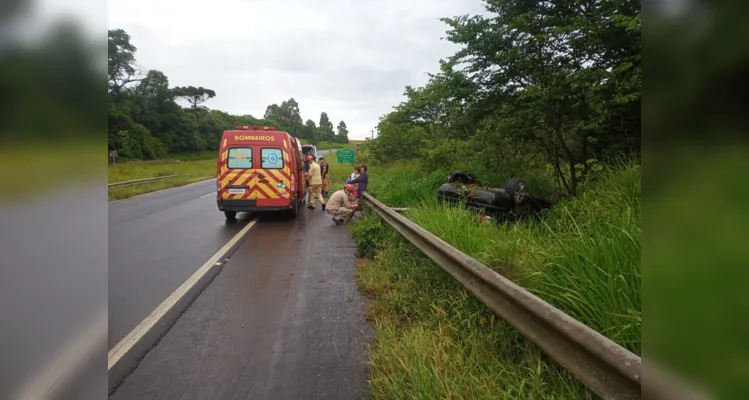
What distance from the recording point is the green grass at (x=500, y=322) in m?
2.28

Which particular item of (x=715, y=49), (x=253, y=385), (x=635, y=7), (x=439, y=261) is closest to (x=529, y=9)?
(x=635, y=7)

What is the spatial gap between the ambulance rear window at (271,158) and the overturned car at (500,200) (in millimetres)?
4757

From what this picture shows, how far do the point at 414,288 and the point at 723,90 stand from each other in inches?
154

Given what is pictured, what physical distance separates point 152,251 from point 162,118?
34.2 meters

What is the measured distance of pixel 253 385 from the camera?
2.81m

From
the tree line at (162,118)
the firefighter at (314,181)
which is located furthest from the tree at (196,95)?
the firefighter at (314,181)

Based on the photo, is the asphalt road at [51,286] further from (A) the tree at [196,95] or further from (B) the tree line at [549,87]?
(A) the tree at [196,95]

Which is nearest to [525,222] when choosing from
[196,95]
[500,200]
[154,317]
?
[500,200]

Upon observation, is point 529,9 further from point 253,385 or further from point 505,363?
point 253,385

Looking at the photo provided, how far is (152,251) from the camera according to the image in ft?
22.0

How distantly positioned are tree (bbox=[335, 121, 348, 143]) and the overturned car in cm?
11830

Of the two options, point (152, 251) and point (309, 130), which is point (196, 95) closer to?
point (309, 130)

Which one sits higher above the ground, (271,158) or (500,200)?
(271,158)

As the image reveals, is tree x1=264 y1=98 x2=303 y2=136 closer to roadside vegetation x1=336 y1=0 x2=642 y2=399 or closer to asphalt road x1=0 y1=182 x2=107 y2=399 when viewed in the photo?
roadside vegetation x1=336 y1=0 x2=642 y2=399
